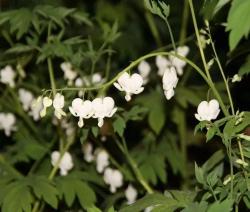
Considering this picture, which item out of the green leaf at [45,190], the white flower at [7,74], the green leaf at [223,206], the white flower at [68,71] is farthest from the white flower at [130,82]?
the white flower at [7,74]

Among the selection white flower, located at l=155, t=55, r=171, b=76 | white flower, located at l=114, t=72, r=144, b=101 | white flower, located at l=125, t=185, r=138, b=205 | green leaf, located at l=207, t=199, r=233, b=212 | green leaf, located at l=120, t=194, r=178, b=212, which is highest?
white flower, located at l=114, t=72, r=144, b=101

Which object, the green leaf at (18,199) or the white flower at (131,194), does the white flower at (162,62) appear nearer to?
the white flower at (131,194)

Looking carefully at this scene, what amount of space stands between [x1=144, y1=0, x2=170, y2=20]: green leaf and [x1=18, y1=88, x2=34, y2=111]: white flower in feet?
3.32

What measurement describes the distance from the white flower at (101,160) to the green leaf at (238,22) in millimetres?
1124

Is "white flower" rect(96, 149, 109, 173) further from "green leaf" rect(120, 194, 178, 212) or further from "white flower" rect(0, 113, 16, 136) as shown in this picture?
"green leaf" rect(120, 194, 178, 212)

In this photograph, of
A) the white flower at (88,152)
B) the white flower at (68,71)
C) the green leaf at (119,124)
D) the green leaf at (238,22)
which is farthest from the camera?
the white flower at (88,152)

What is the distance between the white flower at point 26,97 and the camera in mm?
2474

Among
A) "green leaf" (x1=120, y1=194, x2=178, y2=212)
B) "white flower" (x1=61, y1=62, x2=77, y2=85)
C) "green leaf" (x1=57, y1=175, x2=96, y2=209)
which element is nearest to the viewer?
"green leaf" (x1=120, y1=194, x2=178, y2=212)

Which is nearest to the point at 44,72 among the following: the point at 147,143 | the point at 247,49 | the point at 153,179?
the point at 147,143

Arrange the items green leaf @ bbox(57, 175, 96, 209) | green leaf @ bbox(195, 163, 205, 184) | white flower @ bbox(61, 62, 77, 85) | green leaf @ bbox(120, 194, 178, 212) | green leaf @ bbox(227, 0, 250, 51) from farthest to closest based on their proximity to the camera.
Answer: white flower @ bbox(61, 62, 77, 85), green leaf @ bbox(57, 175, 96, 209), green leaf @ bbox(120, 194, 178, 212), green leaf @ bbox(195, 163, 205, 184), green leaf @ bbox(227, 0, 250, 51)

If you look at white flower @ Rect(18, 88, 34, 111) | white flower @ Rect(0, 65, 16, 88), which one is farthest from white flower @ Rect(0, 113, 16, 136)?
white flower @ Rect(0, 65, 16, 88)

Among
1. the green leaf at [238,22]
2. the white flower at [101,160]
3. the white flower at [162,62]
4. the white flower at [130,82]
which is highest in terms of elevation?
the green leaf at [238,22]

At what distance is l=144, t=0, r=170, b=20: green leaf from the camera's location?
1.56 meters

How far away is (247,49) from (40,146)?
3.22 feet
